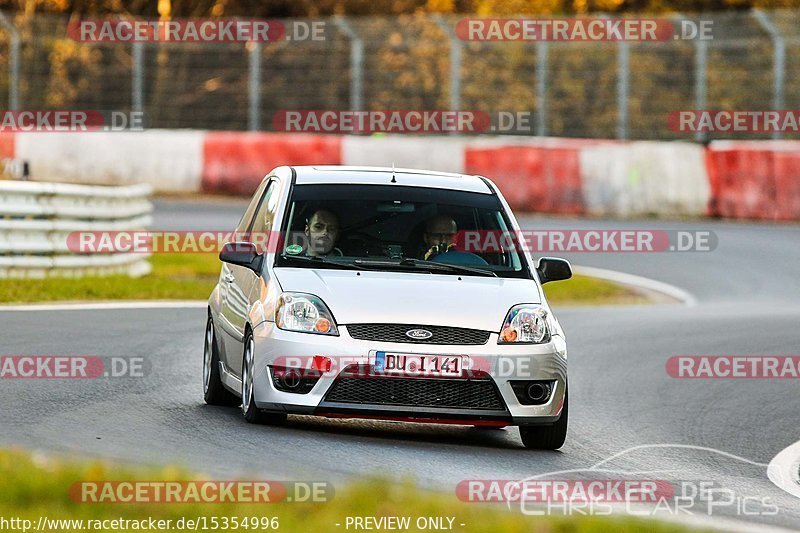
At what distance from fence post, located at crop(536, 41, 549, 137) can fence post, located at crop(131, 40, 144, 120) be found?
7.00 meters

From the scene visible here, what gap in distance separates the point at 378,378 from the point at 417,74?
21773mm

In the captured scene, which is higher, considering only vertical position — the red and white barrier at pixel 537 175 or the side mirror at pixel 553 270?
the side mirror at pixel 553 270

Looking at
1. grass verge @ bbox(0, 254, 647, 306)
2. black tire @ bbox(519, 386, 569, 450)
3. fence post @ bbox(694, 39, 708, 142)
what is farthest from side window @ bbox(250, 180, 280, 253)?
fence post @ bbox(694, 39, 708, 142)

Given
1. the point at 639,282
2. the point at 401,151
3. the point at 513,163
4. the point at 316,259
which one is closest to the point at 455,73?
the point at 401,151

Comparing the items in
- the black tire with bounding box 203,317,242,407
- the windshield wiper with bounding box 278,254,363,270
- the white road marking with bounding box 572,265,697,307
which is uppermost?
the windshield wiper with bounding box 278,254,363,270

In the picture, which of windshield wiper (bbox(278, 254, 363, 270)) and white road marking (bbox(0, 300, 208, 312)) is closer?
windshield wiper (bbox(278, 254, 363, 270))

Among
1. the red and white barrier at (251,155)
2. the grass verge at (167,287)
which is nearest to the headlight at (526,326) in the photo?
the grass verge at (167,287)

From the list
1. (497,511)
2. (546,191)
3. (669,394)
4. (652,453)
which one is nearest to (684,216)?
(546,191)

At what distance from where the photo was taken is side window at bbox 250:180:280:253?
10476mm

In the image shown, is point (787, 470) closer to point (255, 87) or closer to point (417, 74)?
point (417, 74)

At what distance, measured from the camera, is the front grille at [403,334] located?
30.6ft

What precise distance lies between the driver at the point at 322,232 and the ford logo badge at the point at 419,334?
3.38ft

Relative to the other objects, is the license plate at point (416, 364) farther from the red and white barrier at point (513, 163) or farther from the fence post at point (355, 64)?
the fence post at point (355, 64)

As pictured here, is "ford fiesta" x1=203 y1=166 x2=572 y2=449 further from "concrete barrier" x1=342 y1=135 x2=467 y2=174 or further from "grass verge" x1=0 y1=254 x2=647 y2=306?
"concrete barrier" x1=342 y1=135 x2=467 y2=174
